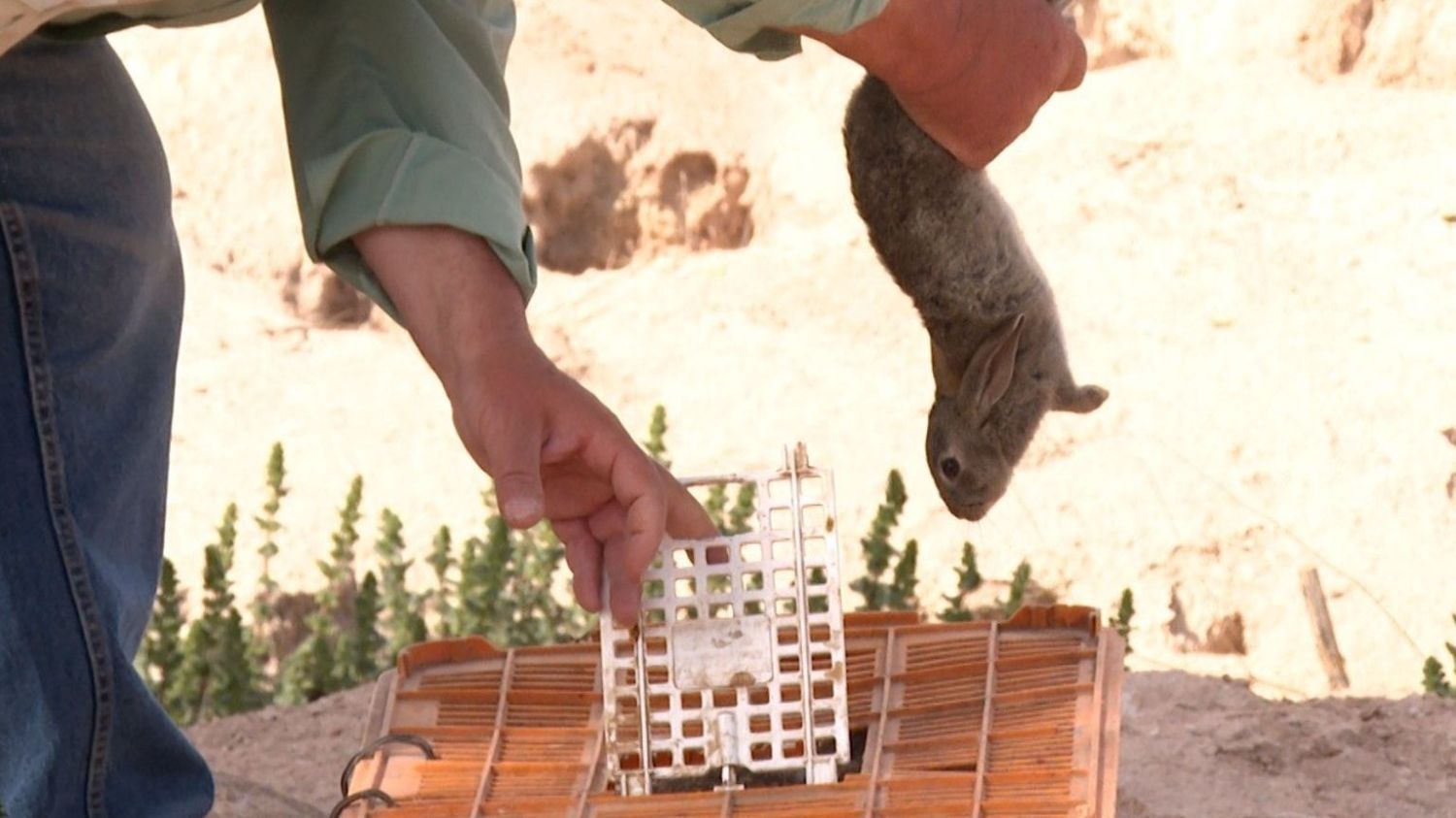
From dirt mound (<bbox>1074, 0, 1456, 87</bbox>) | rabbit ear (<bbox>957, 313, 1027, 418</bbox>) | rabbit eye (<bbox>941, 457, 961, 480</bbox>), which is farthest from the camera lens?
dirt mound (<bbox>1074, 0, 1456, 87</bbox>)

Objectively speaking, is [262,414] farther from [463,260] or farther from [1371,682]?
[463,260]

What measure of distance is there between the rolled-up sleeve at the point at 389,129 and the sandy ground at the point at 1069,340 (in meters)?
1.38

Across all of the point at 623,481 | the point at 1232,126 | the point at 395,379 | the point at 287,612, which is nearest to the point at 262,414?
the point at 395,379

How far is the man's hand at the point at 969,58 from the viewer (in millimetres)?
2000

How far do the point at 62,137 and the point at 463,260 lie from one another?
1.41 feet

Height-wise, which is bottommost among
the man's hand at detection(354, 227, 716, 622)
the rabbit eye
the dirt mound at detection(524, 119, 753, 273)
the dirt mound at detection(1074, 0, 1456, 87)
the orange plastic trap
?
the orange plastic trap

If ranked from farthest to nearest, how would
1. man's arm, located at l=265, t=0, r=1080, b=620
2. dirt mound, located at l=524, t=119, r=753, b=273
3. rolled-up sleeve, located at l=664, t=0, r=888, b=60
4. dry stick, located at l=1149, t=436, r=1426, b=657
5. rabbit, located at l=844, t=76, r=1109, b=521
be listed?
1. dirt mound, located at l=524, t=119, r=753, b=273
2. dry stick, located at l=1149, t=436, r=1426, b=657
3. rabbit, located at l=844, t=76, r=1109, b=521
4. man's arm, located at l=265, t=0, r=1080, b=620
5. rolled-up sleeve, located at l=664, t=0, r=888, b=60

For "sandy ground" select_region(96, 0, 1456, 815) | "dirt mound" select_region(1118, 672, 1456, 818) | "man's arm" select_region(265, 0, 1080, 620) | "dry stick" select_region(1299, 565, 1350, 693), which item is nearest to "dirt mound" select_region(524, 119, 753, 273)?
"sandy ground" select_region(96, 0, 1456, 815)

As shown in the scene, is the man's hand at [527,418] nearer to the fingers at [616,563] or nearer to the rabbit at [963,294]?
the fingers at [616,563]

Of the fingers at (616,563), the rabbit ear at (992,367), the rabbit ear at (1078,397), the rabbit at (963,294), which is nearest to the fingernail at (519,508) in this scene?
the fingers at (616,563)

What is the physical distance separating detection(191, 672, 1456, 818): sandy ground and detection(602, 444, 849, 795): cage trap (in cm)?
79

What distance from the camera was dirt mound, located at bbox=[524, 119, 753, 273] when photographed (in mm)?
6176

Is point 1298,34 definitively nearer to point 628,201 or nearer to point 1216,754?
point 628,201

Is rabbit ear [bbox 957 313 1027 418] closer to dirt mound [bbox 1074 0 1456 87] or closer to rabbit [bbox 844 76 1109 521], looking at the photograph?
rabbit [bbox 844 76 1109 521]
